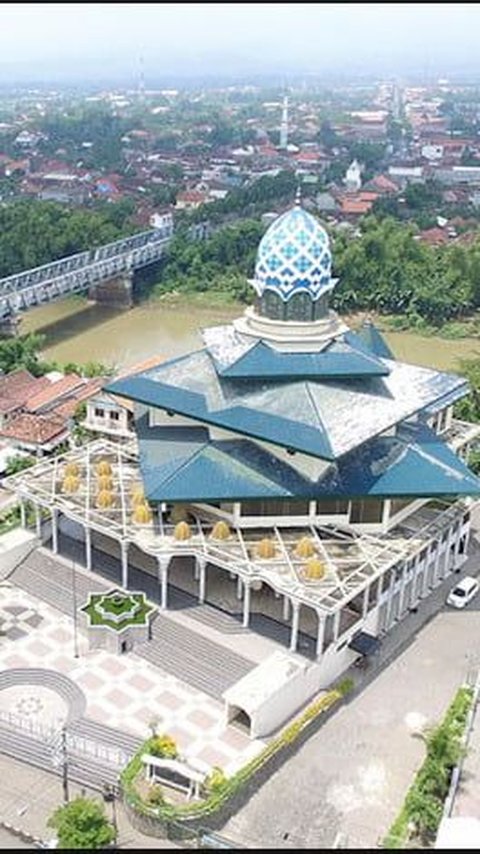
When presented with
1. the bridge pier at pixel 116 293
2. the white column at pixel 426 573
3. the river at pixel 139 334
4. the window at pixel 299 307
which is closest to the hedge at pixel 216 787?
the white column at pixel 426 573

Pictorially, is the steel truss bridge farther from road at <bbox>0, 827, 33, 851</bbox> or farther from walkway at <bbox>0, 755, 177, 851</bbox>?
road at <bbox>0, 827, 33, 851</bbox>

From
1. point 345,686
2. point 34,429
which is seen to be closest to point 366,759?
point 345,686

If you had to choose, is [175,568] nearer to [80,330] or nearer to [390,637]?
[390,637]

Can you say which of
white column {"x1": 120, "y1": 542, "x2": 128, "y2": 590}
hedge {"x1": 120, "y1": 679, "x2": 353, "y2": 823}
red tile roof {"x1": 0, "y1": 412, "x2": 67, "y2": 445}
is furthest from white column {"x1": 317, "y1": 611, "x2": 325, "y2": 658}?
red tile roof {"x1": 0, "y1": 412, "x2": 67, "y2": 445}

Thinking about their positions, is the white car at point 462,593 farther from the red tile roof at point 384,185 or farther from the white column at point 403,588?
Result: the red tile roof at point 384,185

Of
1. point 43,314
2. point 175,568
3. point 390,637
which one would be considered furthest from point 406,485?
point 43,314
